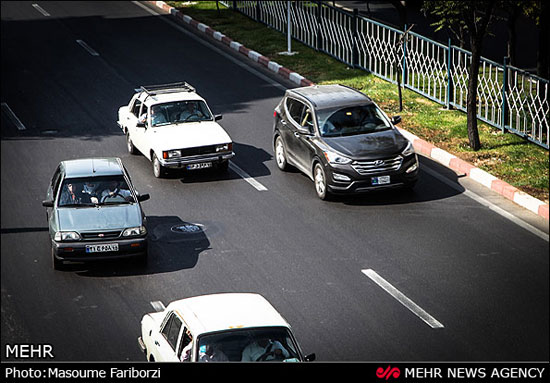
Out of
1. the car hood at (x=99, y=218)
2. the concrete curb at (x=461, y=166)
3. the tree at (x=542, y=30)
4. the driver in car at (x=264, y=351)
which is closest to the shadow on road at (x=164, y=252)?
the car hood at (x=99, y=218)

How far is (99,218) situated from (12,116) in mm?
10073

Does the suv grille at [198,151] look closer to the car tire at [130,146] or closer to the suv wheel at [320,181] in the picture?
the suv wheel at [320,181]

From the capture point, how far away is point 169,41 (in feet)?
101

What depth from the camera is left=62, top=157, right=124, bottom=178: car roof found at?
1512 cm

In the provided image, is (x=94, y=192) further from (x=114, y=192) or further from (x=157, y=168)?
(x=157, y=168)

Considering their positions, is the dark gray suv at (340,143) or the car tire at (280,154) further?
the car tire at (280,154)

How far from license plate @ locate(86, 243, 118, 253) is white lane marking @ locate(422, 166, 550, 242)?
6875mm

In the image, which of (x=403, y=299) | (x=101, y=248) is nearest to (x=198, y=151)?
(x=101, y=248)

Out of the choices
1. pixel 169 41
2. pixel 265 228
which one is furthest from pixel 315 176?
pixel 169 41

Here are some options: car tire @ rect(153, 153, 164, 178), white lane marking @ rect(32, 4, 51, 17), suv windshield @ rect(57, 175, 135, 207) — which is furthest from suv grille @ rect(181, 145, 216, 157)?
white lane marking @ rect(32, 4, 51, 17)

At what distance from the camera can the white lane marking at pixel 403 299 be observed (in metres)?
12.5

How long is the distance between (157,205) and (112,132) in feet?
17.2

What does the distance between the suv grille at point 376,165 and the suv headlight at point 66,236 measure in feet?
17.6

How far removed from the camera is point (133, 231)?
46.8ft
